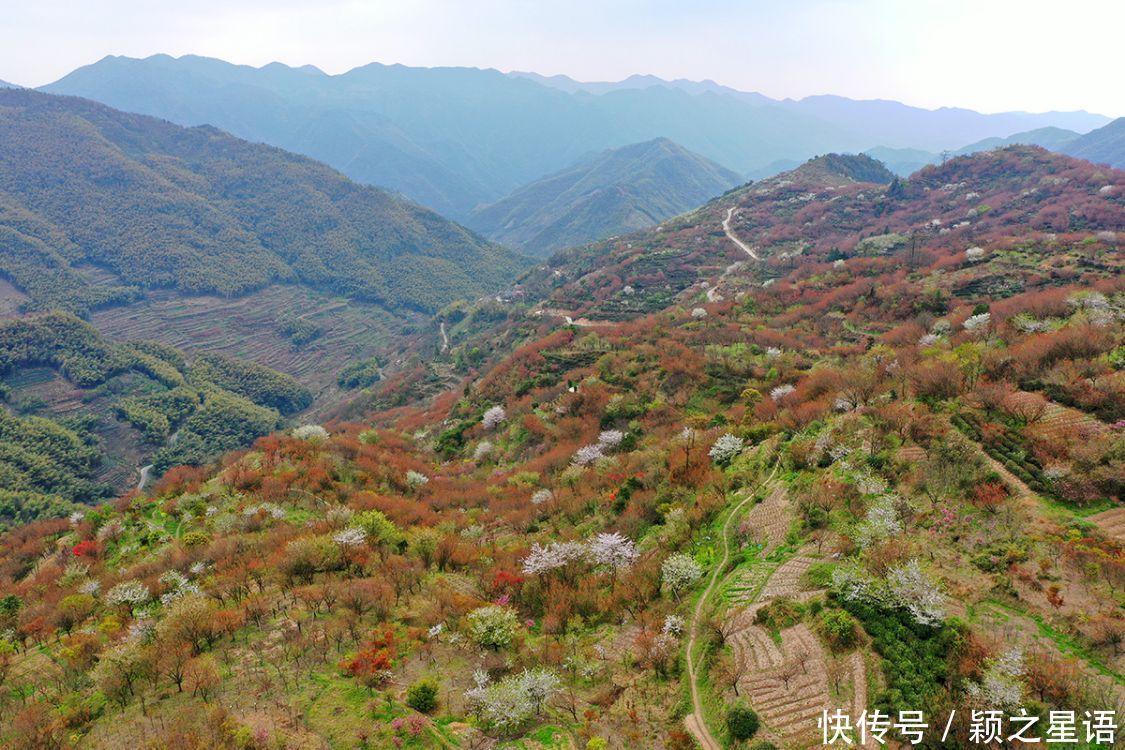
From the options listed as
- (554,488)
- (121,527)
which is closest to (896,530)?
(554,488)

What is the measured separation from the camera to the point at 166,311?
144 meters

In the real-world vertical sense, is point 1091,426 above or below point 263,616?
above

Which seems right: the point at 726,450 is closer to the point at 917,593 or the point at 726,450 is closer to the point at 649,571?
the point at 649,571

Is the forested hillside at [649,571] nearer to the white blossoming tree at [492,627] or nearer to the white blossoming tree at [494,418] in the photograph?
the white blossoming tree at [492,627]

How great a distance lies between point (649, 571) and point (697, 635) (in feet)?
12.4

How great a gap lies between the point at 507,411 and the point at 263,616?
101 feet

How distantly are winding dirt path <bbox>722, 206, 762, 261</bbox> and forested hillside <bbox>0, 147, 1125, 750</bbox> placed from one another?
195ft

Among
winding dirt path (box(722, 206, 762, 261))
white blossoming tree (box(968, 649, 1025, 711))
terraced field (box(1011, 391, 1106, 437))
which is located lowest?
white blossoming tree (box(968, 649, 1025, 711))

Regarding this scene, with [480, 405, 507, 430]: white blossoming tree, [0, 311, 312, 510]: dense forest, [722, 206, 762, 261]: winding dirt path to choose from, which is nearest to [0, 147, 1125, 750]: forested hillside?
[480, 405, 507, 430]: white blossoming tree

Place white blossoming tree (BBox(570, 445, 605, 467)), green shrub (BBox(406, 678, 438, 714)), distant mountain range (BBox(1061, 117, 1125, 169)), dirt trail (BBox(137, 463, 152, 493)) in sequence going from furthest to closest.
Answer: distant mountain range (BBox(1061, 117, 1125, 169)), dirt trail (BBox(137, 463, 152, 493)), white blossoming tree (BBox(570, 445, 605, 467)), green shrub (BBox(406, 678, 438, 714))

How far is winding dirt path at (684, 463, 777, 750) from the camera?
13.2m

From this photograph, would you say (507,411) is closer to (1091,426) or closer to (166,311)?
(1091,426)

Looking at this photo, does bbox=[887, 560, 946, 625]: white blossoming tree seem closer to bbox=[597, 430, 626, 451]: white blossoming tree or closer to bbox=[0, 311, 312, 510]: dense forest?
bbox=[597, 430, 626, 451]: white blossoming tree

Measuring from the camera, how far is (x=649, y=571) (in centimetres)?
2016
